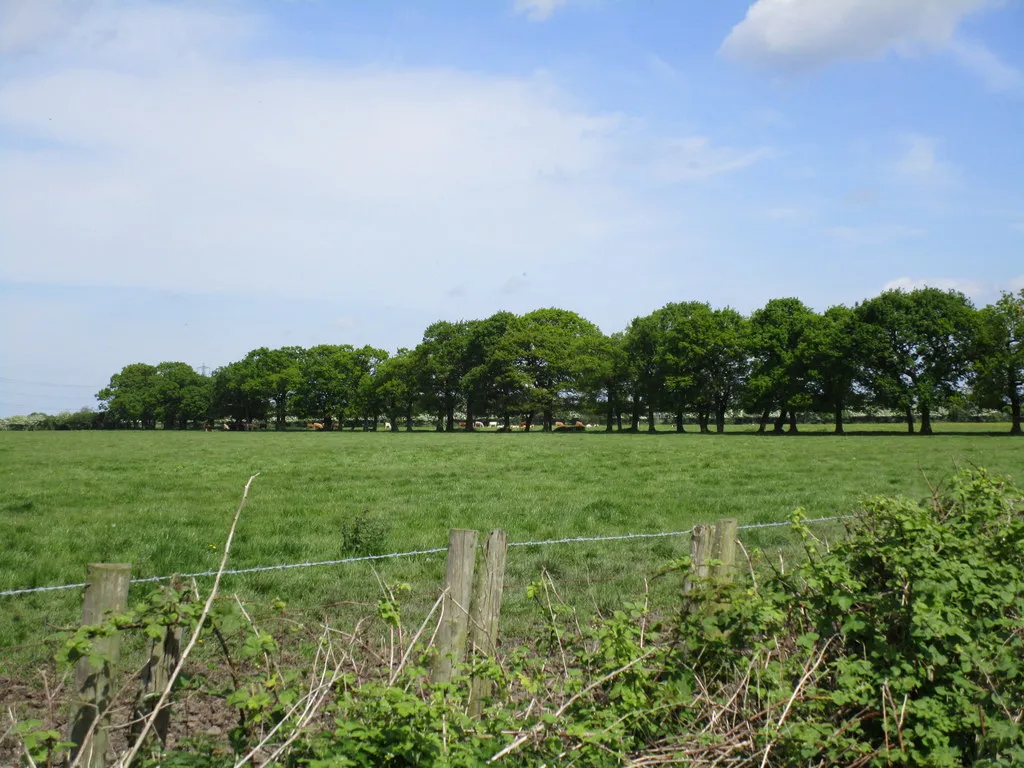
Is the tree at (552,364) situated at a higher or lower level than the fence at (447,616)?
higher

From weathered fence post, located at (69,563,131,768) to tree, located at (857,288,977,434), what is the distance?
63.9 metres

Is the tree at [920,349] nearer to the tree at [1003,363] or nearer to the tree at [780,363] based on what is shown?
the tree at [1003,363]

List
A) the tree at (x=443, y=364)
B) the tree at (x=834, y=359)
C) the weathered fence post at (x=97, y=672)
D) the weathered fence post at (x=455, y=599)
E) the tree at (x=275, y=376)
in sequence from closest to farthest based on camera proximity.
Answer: the weathered fence post at (x=97, y=672), the weathered fence post at (x=455, y=599), the tree at (x=834, y=359), the tree at (x=443, y=364), the tree at (x=275, y=376)

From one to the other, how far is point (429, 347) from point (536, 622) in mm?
83020

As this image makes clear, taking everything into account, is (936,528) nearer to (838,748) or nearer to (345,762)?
(838,748)

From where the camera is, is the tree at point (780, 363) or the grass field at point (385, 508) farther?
the tree at point (780, 363)

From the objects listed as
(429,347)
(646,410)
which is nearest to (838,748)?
(646,410)

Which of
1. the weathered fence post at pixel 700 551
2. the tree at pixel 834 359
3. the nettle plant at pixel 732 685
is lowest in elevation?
the nettle plant at pixel 732 685

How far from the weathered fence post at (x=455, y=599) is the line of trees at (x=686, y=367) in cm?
6238

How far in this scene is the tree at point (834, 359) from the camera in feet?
210

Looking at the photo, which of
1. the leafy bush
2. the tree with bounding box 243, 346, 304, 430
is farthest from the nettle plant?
the tree with bounding box 243, 346, 304, 430

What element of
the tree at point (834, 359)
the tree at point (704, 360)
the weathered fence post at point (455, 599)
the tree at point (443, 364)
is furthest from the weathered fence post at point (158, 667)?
the tree at point (443, 364)

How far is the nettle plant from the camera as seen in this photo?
13.2ft

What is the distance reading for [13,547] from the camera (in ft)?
37.8
